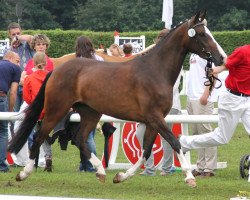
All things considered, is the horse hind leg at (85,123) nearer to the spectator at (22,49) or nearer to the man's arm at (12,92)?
the man's arm at (12,92)

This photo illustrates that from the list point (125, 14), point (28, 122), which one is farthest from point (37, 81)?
point (125, 14)

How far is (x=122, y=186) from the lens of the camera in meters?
10.2

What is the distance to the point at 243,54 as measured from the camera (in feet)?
32.7

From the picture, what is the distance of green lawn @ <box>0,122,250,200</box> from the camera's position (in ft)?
31.3

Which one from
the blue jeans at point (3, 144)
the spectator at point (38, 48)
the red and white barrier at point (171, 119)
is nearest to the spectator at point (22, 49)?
the spectator at point (38, 48)

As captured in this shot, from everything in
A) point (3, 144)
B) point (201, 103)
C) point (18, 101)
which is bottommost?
point (3, 144)

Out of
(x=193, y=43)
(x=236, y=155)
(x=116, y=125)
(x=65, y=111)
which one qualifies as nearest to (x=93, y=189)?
(x=65, y=111)

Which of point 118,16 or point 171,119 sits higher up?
point 171,119

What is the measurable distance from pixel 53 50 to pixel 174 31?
24221 millimetres

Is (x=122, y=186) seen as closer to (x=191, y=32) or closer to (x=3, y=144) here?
(x=191, y=32)

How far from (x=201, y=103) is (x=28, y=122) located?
224 cm

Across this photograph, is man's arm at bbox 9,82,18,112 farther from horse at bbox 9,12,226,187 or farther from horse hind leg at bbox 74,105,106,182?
horse hind leg at bbox 74,105,106,182

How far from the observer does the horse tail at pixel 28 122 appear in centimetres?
1059

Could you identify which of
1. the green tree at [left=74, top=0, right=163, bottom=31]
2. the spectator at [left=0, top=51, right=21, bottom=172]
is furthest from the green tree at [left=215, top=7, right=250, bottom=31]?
the spectator at [left=0, top=51, right=21, bottom=172]
